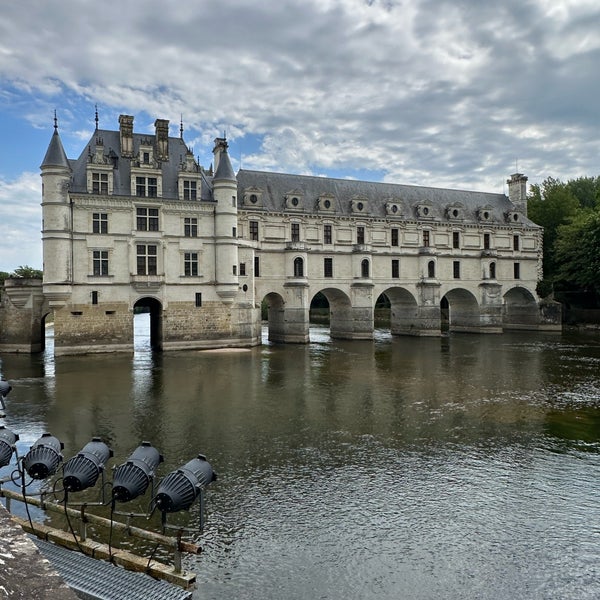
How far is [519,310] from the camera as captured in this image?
53000 mm

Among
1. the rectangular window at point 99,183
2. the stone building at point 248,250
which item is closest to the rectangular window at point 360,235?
the stone building at point 248,250

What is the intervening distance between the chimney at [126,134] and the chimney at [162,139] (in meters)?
1.80

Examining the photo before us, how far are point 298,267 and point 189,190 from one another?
1075 centimetres

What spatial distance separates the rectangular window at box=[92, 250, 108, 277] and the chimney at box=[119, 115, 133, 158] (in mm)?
7118

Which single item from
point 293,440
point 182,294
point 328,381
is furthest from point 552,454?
point 182,294

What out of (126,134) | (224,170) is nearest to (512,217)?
(224,170)

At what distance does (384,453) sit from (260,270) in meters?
28.5

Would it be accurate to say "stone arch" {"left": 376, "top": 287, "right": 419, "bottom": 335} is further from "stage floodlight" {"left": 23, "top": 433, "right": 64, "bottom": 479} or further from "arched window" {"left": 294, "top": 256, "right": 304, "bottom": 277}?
"stage floodlight" {"left": 23, "top": 433, "right": 64, "bottom": 479}

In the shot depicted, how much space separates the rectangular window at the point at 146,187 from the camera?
34.5 metres

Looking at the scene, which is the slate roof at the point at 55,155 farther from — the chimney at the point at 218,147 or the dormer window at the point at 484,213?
the dormer window at the point at 484,213

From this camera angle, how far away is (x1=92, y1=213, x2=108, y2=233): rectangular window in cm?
3366

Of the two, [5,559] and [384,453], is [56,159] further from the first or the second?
[5,559]

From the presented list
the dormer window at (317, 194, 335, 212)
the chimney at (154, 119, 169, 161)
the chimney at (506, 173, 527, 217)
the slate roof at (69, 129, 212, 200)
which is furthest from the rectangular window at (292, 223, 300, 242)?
the chimney at (506, 173, 527, 217)

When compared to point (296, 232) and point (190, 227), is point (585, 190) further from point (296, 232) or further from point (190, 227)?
point (190, 227)
